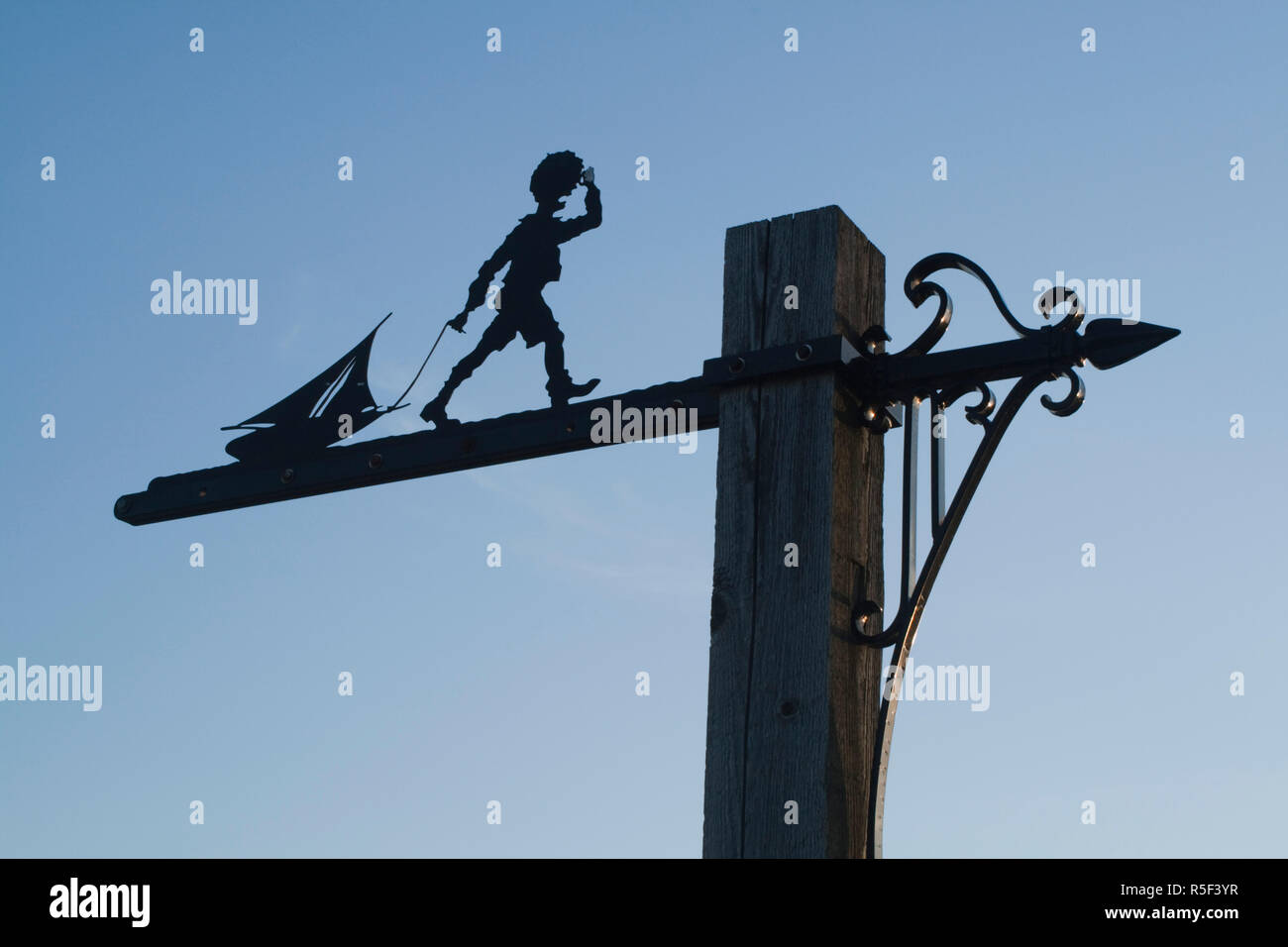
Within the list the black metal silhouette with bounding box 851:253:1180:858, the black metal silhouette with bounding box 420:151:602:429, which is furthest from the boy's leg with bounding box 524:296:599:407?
the black metal silhouette with bounding box 851:253:1180:858

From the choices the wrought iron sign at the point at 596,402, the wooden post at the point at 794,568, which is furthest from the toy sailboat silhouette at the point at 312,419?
the wooden post at the point at 794,568

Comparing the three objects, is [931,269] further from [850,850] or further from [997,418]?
[850,850]

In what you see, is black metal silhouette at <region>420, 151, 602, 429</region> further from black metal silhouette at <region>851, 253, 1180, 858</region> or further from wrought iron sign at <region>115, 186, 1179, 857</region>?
black metal silhouette at <region>851, 253, 1180, 858</region>

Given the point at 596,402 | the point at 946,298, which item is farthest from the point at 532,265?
the point at 946,298

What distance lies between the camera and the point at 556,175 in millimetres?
3736

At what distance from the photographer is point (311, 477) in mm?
3621

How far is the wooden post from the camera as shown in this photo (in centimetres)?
288

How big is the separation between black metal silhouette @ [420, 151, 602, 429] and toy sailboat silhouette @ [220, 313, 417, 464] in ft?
0.48

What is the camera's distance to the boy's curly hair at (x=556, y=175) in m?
3.73

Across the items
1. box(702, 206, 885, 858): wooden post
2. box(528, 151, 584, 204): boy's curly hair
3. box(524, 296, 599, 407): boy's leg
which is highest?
box(528, 151, 584, 204): boy's curly hair
